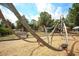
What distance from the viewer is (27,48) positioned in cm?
275

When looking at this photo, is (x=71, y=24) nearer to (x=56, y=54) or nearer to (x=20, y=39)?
(x=56, y=54)

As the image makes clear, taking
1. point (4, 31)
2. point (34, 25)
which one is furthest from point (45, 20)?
point (4, 31)

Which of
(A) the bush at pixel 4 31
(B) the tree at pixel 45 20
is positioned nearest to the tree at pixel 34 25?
(B) the tree at pixel 45 20

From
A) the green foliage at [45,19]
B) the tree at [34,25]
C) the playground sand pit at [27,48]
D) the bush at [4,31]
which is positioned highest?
the green foliage at [45,19]

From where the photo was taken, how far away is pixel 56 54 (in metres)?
2.73

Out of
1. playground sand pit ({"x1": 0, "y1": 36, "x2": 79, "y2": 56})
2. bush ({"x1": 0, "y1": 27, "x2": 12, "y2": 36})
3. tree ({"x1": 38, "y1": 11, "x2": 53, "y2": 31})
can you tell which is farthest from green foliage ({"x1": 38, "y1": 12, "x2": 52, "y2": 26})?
bush ({"x1": 0, "y1": 27, "x2": 12, "y2": 36})

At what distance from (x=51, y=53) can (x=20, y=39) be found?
0.34 metres

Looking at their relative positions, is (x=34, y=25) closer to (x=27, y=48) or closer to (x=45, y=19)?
(x=45, y=19)

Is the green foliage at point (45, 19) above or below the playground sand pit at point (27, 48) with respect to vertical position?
above

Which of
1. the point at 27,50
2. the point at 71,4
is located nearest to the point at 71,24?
the point at 71,4

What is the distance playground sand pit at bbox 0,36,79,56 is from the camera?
2723mm

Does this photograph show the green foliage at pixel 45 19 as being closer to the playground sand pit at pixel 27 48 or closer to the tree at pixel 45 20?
the tree at pixel 45 20

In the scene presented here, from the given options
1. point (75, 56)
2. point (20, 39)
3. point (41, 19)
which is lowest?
point (75, 56)

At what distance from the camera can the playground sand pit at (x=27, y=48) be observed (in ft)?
8.93
